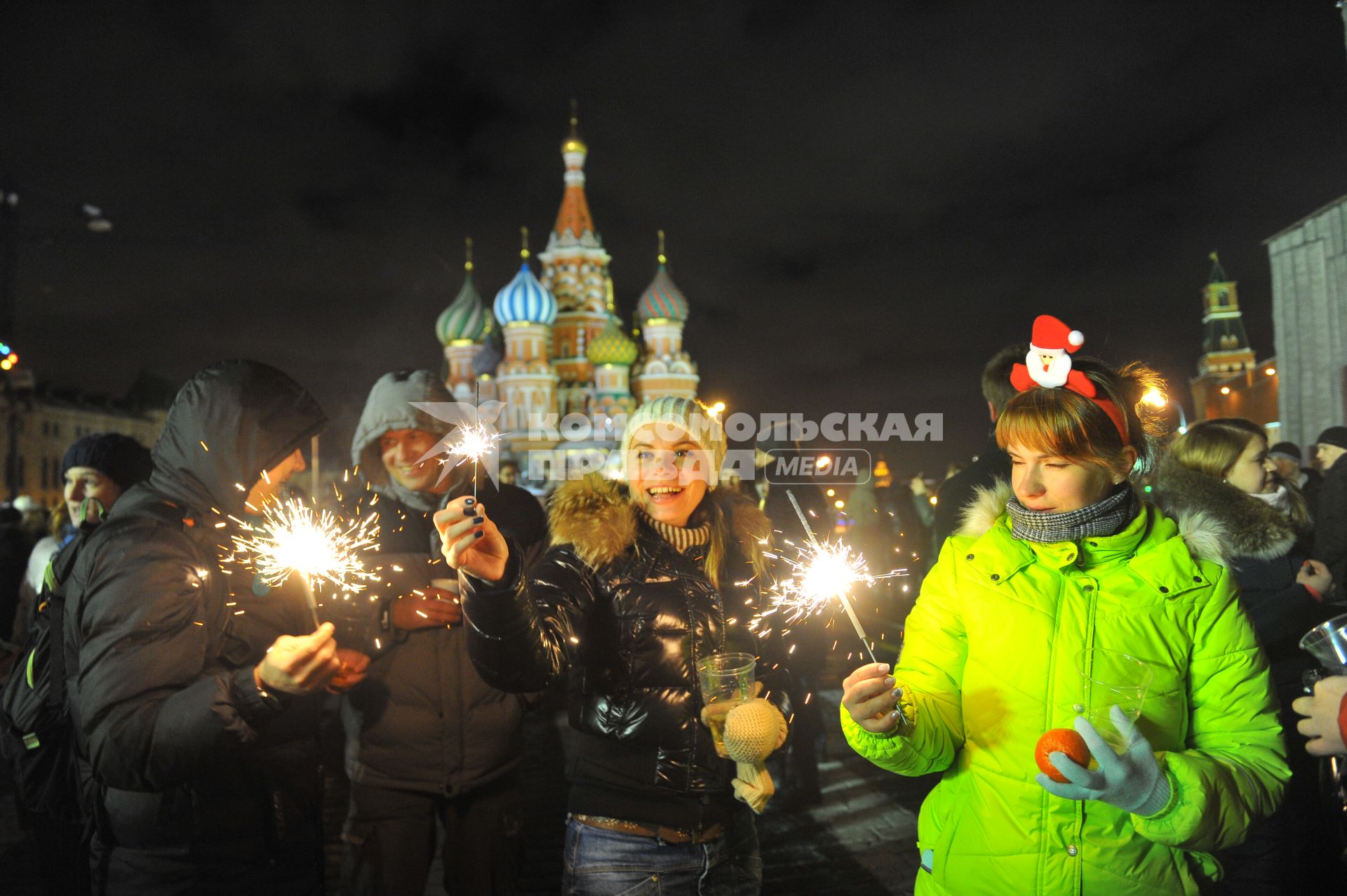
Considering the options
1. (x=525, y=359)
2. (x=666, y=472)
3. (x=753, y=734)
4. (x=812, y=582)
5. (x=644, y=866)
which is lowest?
(x=644, y=866)

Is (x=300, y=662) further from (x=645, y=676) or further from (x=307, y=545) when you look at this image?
(x=645, y=676)

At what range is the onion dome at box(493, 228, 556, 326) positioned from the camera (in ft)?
153

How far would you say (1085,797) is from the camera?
1.52m

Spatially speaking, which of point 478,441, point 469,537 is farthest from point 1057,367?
point 478,441

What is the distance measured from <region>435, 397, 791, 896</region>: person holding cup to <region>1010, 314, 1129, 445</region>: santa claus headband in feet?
3.47

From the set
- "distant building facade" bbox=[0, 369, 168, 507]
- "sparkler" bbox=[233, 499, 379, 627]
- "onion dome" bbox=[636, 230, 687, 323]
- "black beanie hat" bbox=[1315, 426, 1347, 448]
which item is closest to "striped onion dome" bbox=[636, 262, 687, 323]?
"onion dome" bbox=[636, 230, 687, 323]

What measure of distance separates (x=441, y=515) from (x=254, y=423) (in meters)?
0.95

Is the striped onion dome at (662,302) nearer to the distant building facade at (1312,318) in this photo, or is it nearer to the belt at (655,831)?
the distant building facade at (1312,318)

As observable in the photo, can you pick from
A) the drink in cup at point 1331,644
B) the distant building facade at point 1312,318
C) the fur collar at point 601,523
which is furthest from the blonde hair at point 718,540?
the distant building facade at point 1312,318

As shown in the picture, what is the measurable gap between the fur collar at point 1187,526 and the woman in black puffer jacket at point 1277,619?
3.24 ft

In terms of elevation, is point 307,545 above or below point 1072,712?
above

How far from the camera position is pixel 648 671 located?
7.61 feet

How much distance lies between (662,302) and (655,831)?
49113 millimetres

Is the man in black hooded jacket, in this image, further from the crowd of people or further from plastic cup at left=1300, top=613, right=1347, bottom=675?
plastic cup at left=1300, top=613, right=1347, bottom=675
